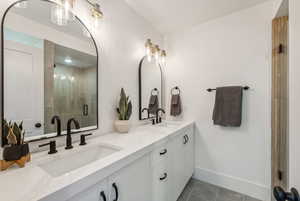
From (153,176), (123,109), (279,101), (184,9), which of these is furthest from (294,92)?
(184,9)

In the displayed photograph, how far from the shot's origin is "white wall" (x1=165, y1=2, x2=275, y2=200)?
1672 millimetres

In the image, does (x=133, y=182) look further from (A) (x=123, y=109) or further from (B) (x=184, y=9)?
(B) (x=184, y=9)

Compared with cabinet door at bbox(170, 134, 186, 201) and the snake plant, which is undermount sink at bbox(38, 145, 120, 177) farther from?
cabinet door at bbox(170, 134, 186, 201)

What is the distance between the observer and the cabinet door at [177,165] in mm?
1478

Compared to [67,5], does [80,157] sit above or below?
below

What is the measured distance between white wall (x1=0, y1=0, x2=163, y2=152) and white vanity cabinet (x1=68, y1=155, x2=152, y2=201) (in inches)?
23.0

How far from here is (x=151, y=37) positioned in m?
2.18

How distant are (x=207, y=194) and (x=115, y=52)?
204cm

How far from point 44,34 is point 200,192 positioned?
2306mm

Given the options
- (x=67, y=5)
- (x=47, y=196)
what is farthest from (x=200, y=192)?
(x=67, y=5)

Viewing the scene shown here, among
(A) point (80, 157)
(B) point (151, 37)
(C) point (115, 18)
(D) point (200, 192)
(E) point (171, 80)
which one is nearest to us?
(A) point (80, 157)

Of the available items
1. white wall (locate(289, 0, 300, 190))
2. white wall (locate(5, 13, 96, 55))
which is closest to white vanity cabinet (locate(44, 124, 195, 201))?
white wall (locate(289, 0, 300, 190))

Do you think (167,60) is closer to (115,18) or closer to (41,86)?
(115,18)

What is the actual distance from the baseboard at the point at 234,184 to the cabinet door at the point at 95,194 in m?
1.75
